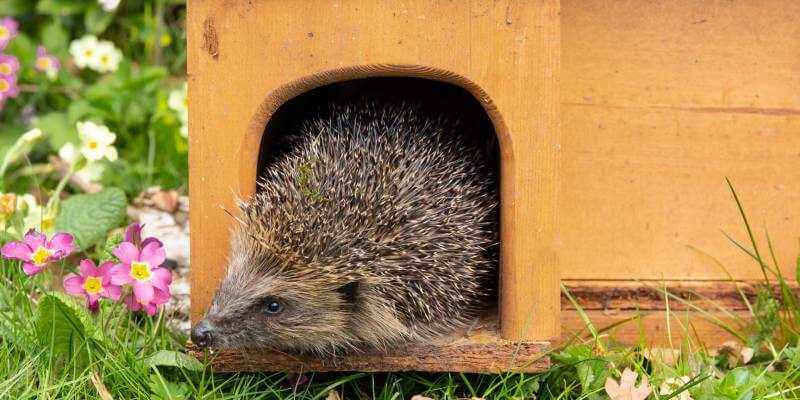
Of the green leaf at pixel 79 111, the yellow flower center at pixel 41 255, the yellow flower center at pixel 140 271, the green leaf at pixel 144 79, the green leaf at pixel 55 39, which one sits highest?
the green leaf at pixel 55 39

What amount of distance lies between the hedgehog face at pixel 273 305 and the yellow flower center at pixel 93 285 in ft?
1.92

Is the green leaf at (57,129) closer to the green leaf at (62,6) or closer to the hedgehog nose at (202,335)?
the green leaf at (62,6)

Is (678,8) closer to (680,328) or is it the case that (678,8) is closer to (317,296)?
(680,328)

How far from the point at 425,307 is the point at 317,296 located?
1.43 ft

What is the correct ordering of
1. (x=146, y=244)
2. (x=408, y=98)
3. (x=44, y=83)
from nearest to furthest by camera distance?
(x=146, y=244)
(x=408, y=98)
(x=44, y=83)

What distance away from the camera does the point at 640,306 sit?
156 inches

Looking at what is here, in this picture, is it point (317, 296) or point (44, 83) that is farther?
point (44, 83)

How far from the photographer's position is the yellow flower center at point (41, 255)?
3445mm

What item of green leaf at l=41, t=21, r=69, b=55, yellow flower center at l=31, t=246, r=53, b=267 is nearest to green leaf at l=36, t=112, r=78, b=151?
green leaf at l=41, t=21, r=69, b=55

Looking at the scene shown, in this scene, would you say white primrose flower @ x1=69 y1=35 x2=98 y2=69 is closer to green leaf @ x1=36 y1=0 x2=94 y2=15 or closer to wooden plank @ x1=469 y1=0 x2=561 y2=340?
green leaf @ x1=36 y1=0 x2=94 y2=15

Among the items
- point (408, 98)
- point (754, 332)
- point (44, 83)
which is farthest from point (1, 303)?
point (754, 332)

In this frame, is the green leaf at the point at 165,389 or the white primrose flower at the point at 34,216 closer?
the green leaf at the point at 165,389

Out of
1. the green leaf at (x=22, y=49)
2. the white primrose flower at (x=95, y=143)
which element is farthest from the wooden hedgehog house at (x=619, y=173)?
the green leaf at (x=22, y=49)

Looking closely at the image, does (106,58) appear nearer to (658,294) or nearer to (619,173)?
(619,173)
